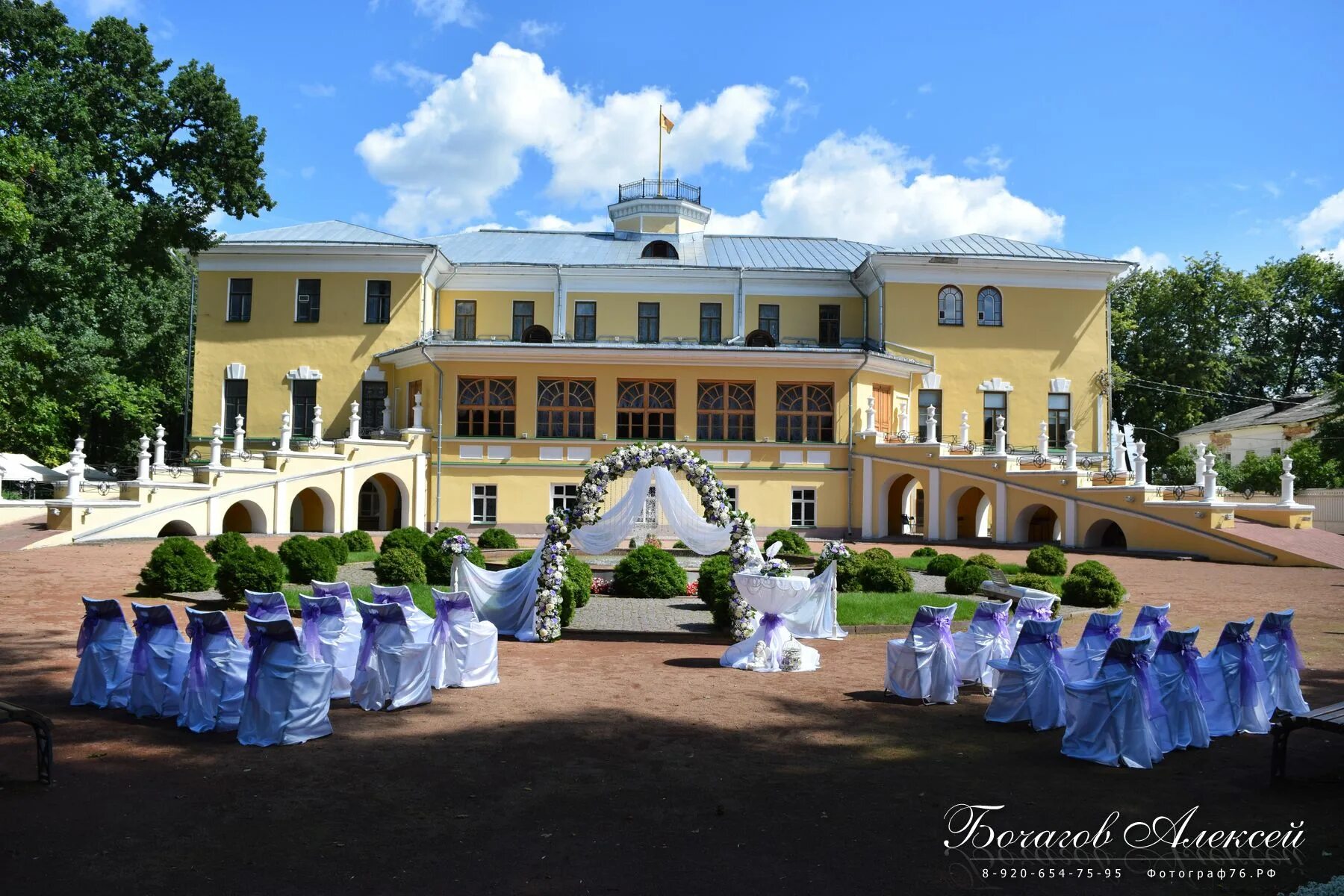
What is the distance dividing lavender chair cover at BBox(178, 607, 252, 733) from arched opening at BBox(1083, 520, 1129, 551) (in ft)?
84.4

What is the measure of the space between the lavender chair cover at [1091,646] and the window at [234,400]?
32772mm

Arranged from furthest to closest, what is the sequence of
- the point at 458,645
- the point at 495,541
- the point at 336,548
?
the point at 495,541 < the point at 336,548 < the point at 458,645

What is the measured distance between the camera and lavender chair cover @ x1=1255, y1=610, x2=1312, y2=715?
988cm

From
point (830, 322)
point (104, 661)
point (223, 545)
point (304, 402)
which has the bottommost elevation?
point (104, 661)

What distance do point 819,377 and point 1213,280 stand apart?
28.1 metres

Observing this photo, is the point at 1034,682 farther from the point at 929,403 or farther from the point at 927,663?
the point at 929,403

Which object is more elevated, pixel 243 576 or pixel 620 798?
pixel 243 576

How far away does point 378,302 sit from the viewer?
1442 inches

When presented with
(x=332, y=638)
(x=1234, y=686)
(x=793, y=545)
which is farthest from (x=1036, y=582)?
(x=332, y=638)

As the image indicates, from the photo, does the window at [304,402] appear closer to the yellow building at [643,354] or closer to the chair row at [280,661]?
the yellow building at [643,354]

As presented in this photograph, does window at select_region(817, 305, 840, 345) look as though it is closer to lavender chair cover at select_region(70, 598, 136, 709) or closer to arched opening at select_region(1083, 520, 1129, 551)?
arched opening at select_region(1083, 520, 1129, 551)

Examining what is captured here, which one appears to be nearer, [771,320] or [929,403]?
[929,403]

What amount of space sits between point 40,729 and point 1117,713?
835 centimetres

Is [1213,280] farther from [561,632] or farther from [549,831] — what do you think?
[549,831]
